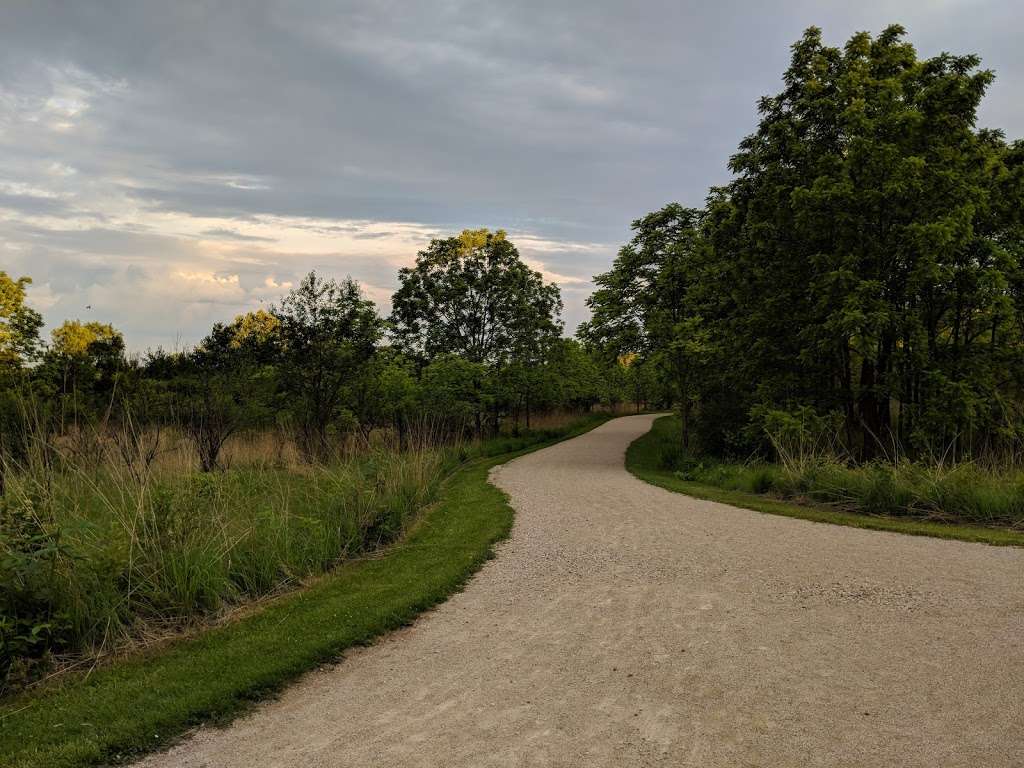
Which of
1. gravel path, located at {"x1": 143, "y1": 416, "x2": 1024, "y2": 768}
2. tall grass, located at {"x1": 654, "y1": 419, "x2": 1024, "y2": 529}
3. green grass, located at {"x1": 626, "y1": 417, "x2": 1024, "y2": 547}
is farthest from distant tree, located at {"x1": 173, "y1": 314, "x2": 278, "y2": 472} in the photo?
tall grass, located at {"x1": 654, "y1": 419, "x2": 1024, "y2": 529}

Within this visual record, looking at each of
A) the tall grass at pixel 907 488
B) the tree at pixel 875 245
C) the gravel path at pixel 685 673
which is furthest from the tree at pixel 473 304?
the gravel path at pixel 685 673

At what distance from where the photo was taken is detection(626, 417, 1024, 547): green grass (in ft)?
29.7

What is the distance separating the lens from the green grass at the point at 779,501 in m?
9.04

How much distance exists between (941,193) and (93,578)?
17.6 m

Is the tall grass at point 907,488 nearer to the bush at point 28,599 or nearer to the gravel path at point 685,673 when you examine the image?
the gravel path at point 685,673

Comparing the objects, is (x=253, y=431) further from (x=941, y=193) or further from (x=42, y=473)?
(x=941, y=193)

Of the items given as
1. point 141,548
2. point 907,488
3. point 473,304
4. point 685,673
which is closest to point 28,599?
point 141,548

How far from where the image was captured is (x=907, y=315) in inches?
605

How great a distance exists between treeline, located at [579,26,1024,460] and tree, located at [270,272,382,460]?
9053 millimetres

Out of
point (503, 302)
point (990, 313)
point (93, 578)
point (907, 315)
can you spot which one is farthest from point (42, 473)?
point (503, 302)

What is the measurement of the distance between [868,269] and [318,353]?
13.8 meters

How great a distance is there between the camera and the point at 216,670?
15.1 feet

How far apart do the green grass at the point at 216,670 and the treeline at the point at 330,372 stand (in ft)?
9.66

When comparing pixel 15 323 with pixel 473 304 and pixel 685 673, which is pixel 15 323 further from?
pixel 685 673
